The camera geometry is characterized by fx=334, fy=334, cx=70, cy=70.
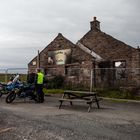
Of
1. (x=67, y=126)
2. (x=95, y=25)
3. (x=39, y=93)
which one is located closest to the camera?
(x=67, y=126)

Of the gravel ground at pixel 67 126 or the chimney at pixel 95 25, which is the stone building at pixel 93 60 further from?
the gravel ground at pixel 67 126

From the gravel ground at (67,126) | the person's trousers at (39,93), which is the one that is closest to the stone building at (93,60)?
the person's trousers at (39,93)

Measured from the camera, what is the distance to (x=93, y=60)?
2916 cm

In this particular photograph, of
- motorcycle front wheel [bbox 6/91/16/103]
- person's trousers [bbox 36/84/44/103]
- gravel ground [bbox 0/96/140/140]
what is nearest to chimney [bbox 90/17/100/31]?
person's trousers [bbox 36/84/44/103]

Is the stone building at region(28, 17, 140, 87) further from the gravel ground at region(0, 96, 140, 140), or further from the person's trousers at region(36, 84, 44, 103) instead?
the gravel ground at region(0, 96, 140, 140)

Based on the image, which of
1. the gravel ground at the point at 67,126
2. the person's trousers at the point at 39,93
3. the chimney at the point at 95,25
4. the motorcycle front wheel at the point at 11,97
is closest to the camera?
the gravel ground at the point at 67,126

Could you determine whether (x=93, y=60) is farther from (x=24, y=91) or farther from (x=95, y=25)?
(x=24, y=91)

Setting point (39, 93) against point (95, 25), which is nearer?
point (39, 93)

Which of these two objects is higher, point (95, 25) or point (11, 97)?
point (95, 25)

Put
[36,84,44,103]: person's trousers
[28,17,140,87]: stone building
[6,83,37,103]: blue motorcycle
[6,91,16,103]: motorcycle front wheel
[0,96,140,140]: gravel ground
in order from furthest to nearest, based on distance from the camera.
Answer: [28,17,140,87]: stone building → [36,84,44,103]: person's trousers → [6,83,37,103]: blue motorcycle → [6,91,16,103]: motorcycle front wheel → [0,96,140,140]: gravel ground

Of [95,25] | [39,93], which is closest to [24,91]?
[39,93]

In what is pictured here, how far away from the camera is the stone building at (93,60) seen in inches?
1028

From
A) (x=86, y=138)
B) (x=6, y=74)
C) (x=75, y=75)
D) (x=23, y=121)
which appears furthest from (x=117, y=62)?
(x=86, y=138)

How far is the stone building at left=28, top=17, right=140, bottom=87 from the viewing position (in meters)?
26.1
